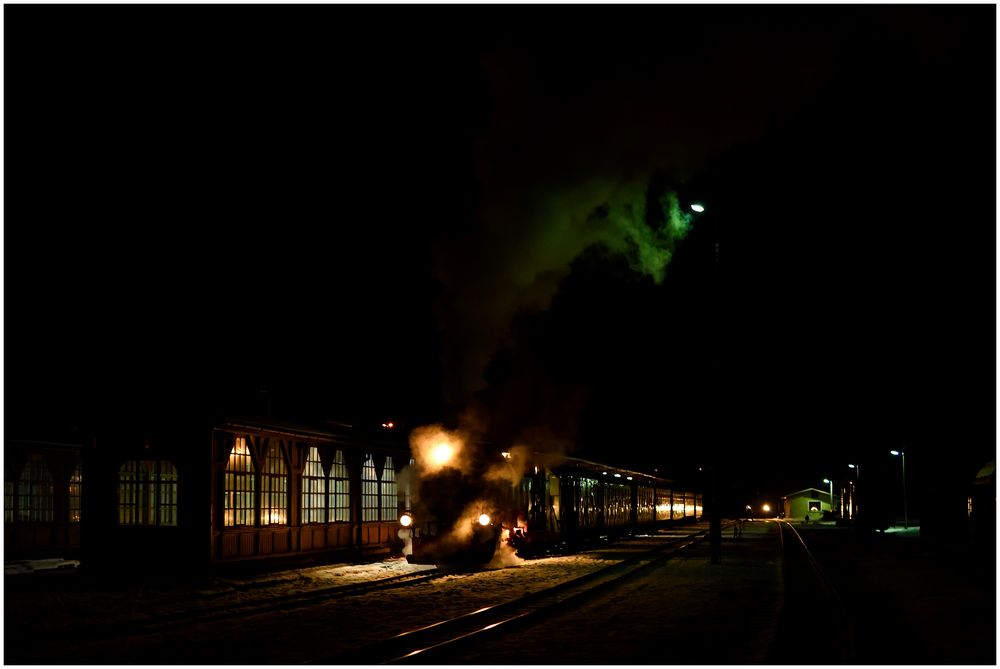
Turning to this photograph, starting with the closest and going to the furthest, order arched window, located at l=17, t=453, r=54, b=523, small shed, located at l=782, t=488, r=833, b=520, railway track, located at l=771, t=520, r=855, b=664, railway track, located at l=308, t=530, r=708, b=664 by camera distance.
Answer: railway track, located at l=308, t=530, r=708, b=664
railway track, located at l=771, t=520, r=855, b=664
arched window, located at l=17, t=453, r=54, b=523
small shed, located at l=782, t=488, r=833, b=520

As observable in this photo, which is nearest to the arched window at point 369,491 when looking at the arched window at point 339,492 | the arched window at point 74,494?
the arched window at point 339,492

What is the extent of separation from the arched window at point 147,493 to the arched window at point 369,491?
6.21 meters

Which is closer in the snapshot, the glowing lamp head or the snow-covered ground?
the snow-covered ground

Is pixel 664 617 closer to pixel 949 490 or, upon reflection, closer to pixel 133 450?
pixel 133 450

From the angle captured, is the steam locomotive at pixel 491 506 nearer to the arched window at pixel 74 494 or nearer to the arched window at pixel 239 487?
the arched window at pixel 239 487

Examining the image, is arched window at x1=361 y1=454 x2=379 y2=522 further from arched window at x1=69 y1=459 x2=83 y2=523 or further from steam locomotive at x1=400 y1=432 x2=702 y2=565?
arched window at x1=69 y1=459 x2=83 y2=523

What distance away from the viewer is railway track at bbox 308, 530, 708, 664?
9.98 meters

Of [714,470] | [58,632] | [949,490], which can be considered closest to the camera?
[58,632]

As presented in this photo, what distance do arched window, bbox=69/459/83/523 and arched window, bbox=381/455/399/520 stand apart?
23.3 ft

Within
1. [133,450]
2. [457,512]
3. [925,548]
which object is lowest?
[925,548]

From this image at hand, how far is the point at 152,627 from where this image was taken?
1220 cm

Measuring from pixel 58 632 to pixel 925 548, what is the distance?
2790 centimetres

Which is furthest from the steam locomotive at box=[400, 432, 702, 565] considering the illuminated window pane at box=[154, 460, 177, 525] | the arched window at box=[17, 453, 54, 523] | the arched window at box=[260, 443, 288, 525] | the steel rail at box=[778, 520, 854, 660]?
the arched window at box=[17, 453, 54, 523]

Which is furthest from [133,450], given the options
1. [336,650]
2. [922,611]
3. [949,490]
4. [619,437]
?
[619,437]
